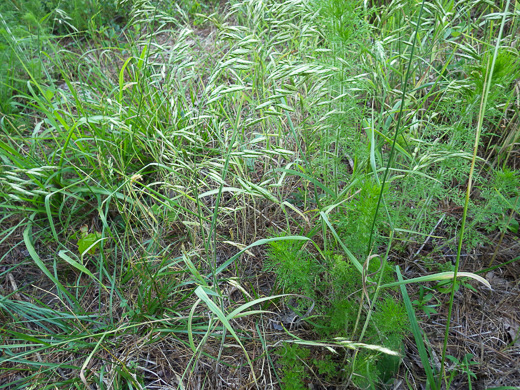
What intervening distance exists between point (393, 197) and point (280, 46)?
71.1 inches

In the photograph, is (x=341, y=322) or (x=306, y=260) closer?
(x=341, y=322)

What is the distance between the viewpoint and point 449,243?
1.67 metres

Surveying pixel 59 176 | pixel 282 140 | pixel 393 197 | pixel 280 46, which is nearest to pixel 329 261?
pixel 393 197

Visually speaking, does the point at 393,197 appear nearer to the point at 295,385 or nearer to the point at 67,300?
the point at 295,385

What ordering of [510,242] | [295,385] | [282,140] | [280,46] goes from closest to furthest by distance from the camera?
[295,385] < [510,242] < [282,140] < [280,46]

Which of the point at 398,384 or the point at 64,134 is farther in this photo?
the point at 64,134

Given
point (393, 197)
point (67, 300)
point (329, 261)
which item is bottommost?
point (67, 300)

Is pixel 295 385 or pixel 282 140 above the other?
pixel 282 140

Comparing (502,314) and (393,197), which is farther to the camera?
(502,314)

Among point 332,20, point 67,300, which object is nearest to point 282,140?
point 332,20

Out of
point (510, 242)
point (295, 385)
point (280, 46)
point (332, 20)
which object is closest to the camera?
point (295, 385)

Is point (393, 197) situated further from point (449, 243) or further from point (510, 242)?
point (510, 242)

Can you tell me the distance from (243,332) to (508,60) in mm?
1340

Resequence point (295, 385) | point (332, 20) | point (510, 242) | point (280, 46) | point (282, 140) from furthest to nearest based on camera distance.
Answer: point (280, 46) < point (282, 140) < point (510, 242) < point (332, 20) < point (295, 385)
